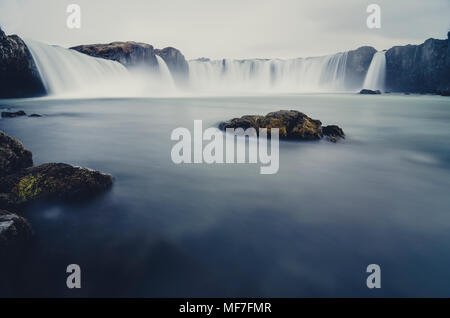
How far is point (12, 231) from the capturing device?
245cm

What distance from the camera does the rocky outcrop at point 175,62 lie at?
6066 centimetres

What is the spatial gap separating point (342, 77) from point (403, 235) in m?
64.2

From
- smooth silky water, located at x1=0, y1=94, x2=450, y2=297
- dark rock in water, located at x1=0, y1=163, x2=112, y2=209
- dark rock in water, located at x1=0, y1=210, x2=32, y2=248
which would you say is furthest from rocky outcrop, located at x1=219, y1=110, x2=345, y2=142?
Answer: dark rock in water, located at x1=0, y1=210, x2=32, y2=248

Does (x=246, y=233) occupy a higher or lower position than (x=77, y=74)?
lower

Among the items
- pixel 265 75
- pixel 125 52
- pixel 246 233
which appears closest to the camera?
pixel 246 233

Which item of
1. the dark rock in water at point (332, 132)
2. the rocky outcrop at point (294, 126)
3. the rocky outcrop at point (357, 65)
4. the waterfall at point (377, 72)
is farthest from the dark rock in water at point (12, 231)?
the rocky outcrop at point (357, 65)

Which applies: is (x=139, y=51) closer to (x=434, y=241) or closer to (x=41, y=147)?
(x=41, y=147)

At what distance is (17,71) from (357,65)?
61820mm

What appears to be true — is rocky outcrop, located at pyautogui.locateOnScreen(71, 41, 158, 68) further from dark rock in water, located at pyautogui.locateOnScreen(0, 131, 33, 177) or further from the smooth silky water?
dark rock in water, located at pyautogui.locateOnScreen(0, 131, 33, 177)

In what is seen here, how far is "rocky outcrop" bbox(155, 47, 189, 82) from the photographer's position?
6066 centimetres

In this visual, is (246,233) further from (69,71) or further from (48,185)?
(69,71)

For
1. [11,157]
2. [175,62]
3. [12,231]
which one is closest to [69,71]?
[11,157]

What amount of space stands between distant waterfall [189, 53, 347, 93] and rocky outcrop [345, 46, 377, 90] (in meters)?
2.95

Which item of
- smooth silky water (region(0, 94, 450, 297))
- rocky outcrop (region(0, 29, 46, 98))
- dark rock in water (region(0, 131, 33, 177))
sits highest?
rocky outcrop (region(0, 29, 46, 98))
